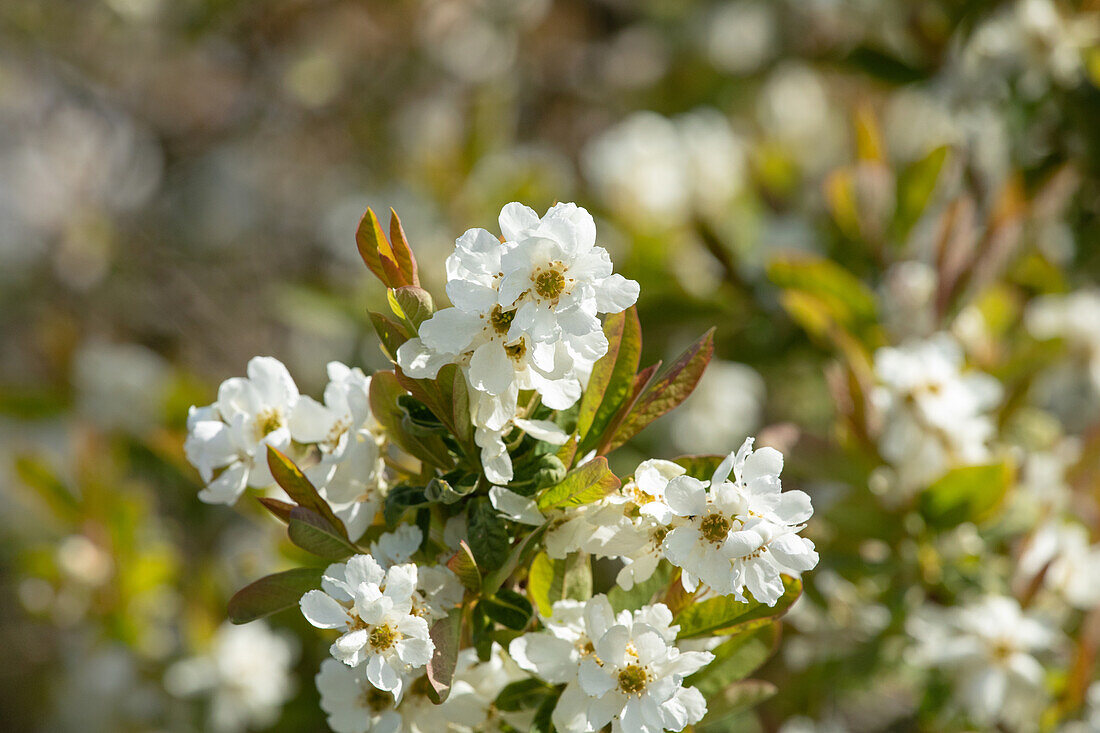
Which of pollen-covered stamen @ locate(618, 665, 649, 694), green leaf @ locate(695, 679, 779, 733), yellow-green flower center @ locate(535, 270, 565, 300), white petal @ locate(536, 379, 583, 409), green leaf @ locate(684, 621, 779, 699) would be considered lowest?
green leaf @ locate(695, 679, 779, 733)

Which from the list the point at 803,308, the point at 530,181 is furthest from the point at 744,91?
the point at 803,308

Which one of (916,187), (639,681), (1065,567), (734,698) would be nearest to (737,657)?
(734,698)

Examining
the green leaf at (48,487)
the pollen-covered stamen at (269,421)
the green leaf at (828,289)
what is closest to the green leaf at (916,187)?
the green leaf at (828,289)

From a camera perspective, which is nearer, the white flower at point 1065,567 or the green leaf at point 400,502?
the green leaf at point 400,502

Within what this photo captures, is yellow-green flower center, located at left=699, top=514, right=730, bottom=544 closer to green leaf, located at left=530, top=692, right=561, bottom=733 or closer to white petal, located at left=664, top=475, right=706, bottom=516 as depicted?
white petal, located at left=664, top=475, right=706, bottom=516

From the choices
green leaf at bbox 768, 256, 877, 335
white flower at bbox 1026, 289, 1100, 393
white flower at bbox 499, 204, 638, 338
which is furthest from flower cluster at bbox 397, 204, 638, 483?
white flower at bbox 1026, 289, 1100, 393

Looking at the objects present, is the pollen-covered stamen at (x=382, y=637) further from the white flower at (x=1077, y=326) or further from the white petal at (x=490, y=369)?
the white flower at (x=1077, y=326)

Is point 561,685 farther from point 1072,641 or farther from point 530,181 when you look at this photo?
point 530,181
